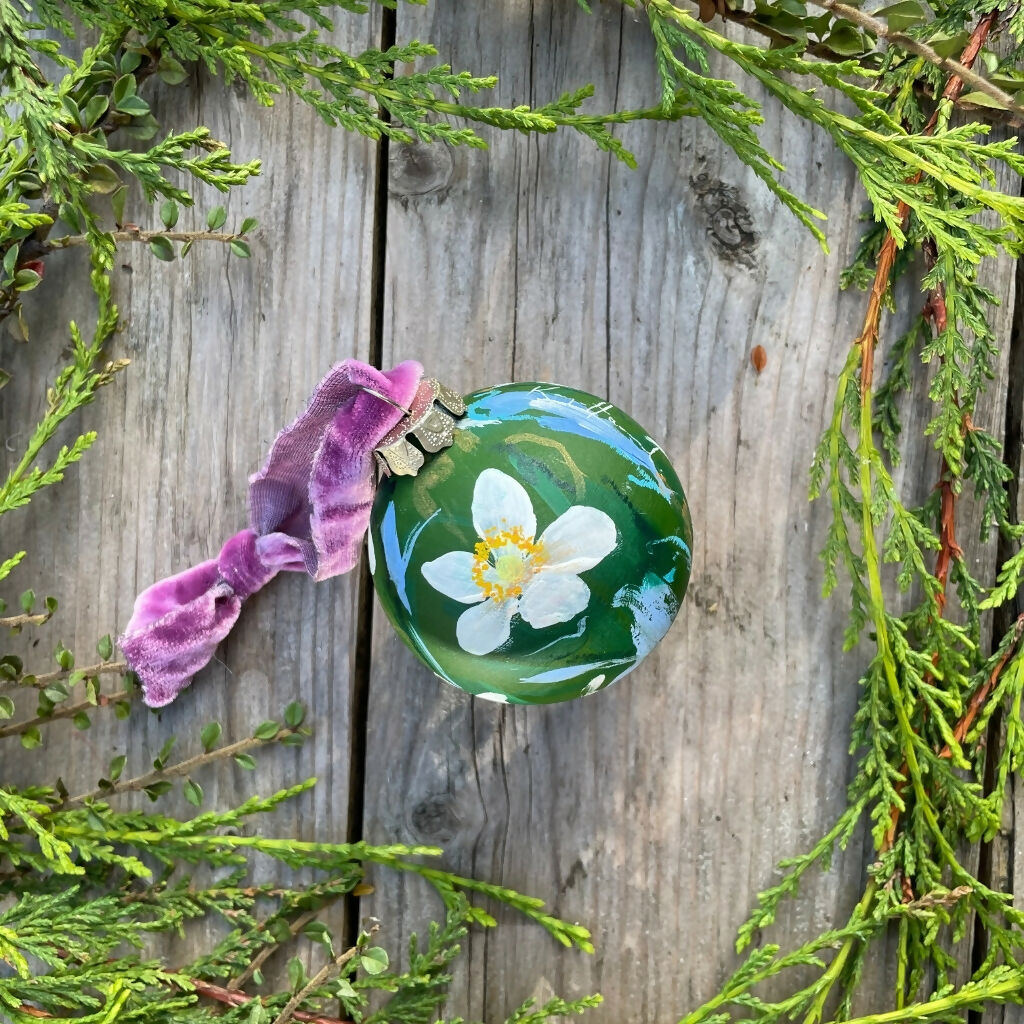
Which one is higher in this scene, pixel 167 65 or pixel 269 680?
pixel 167 65

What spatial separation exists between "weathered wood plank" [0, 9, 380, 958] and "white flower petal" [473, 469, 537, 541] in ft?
1.23

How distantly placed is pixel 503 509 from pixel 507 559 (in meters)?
0.04

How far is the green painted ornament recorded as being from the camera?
2.65 ft

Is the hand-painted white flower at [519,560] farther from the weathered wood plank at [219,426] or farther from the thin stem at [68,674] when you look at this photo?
the thin stem at [68,674]

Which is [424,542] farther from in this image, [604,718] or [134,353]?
[134,353]

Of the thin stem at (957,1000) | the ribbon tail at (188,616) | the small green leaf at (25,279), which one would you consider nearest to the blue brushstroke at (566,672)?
the ribbon tail at (188,616)

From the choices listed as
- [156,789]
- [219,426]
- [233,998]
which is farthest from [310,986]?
[219,426]

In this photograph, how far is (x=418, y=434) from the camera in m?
0.83

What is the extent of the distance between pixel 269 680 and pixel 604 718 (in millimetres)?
414

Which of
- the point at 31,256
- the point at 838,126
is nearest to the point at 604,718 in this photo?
the point at 838,126

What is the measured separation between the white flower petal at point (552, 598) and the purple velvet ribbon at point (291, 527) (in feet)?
0.63

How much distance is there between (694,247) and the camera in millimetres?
1088

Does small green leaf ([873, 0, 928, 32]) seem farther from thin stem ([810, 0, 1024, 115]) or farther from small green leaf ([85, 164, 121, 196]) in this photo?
small green leaf ([85, 164, 121, 196])

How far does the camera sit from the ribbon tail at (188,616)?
1.08 meters
